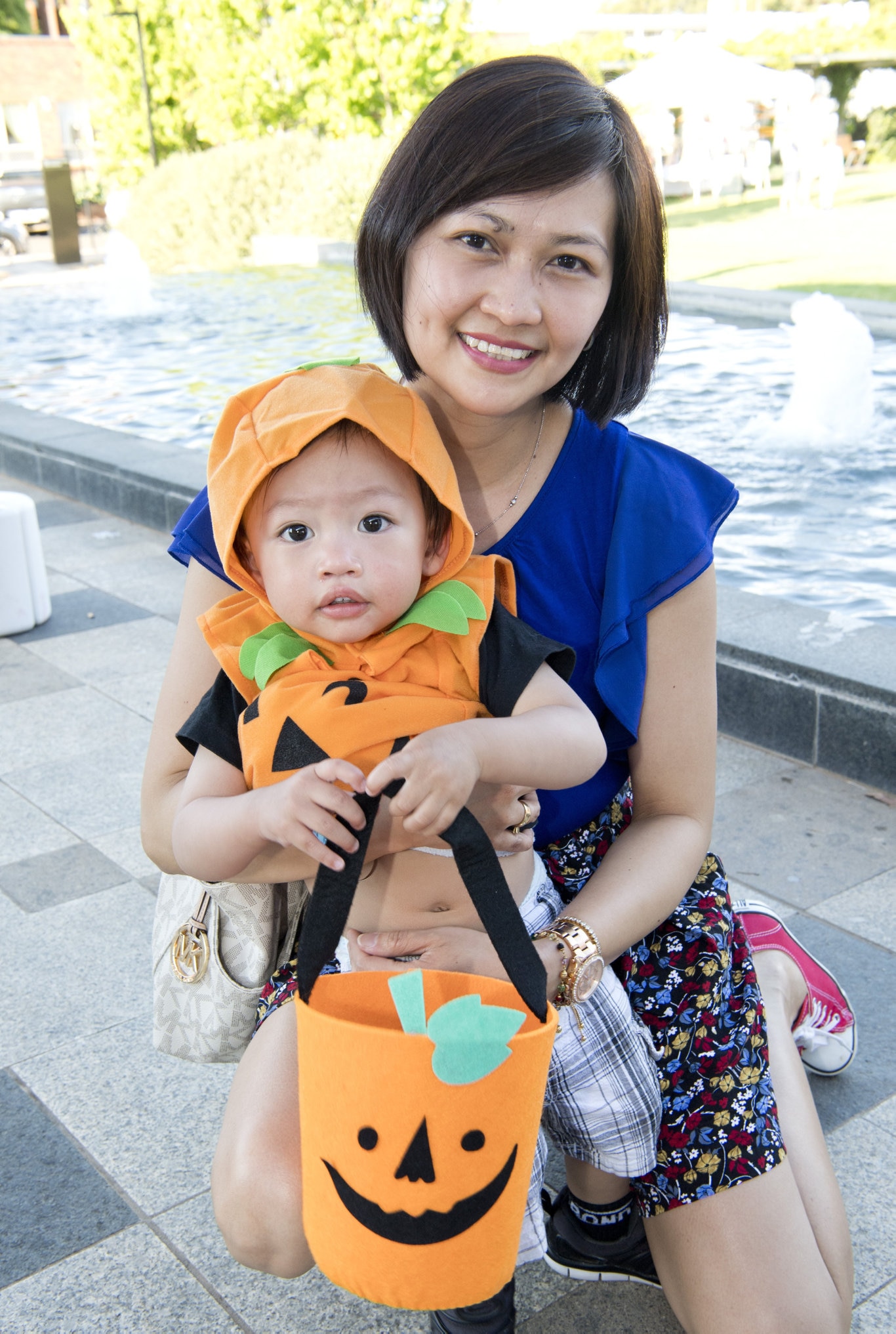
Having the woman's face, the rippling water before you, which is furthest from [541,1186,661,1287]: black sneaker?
the rippling water

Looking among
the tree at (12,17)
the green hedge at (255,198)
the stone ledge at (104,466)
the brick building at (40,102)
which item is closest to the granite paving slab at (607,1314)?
the stone ledge at (104,466)

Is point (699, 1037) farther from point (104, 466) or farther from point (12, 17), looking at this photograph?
point (12, 17)

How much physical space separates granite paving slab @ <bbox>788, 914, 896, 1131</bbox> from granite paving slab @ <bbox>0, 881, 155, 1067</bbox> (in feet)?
4.83

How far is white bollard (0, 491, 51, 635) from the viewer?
5219mm

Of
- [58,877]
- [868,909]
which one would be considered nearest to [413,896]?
[868,909]

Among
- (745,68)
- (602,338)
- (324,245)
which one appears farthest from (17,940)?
(745,68)

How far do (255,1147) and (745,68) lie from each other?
27.6 metres

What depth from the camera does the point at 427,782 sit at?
1443 mm

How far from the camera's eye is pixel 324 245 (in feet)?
62.3

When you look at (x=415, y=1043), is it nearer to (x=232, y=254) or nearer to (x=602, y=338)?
(x=602, y=338)

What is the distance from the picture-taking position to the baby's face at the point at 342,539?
5.55 feet

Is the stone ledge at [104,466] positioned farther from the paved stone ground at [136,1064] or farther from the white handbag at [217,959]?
the white handbag at [217,959]

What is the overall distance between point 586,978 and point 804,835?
1.81 m

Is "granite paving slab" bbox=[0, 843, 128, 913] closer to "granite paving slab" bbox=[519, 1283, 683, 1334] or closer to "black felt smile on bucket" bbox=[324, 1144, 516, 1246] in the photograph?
"granite paving slab" bbox=[519, 1283, 683, 1334]
